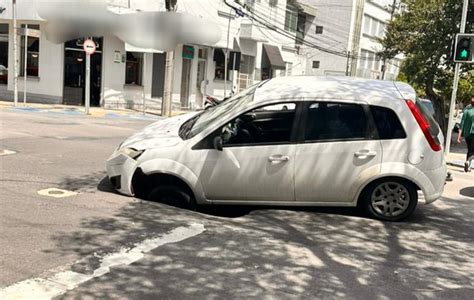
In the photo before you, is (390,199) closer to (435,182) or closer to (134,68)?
(435,182)

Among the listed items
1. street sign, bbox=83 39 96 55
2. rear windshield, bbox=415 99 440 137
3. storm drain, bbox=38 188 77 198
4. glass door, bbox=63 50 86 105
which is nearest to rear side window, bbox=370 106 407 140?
rear windshield, bbox=415 99 440 137

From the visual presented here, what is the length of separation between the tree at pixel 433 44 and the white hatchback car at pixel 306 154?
12.5 m

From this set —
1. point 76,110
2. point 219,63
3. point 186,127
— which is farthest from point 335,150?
point 219,63

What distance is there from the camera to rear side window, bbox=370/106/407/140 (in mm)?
6160

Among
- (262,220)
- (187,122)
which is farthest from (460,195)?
(187,122)

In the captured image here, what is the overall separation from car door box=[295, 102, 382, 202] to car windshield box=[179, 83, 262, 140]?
2.79ft

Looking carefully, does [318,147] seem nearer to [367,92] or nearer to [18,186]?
[367,92]

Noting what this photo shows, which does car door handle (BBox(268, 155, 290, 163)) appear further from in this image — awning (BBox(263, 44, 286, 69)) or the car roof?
awning (BBox(263, 44, 286, 69))

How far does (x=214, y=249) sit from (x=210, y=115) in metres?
2.22

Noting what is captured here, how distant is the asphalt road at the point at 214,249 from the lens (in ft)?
13.7

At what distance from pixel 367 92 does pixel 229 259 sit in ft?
Result: 9.16

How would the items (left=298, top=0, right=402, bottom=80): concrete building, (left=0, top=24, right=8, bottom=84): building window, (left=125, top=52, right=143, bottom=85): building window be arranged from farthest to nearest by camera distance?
1. (left=298, top=0, right=402, bottom=80): concrete building
2. (left=125, top=52, right=143, bottom=85): building window
3. (left=0, top=24, right=8, bottom=84): building window

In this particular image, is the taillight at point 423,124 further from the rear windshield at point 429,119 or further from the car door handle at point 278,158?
the car door handle at point 278,158

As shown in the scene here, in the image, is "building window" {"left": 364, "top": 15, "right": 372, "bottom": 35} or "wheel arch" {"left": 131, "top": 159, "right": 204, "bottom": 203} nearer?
"wheel arch" {"left": 131, "top": 159, "right": 204, "bottom": 203}
